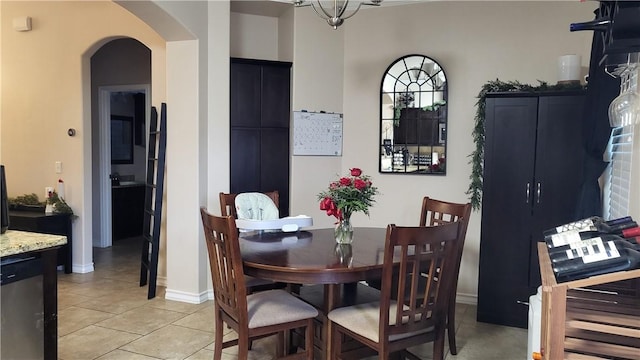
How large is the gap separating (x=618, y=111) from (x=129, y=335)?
328 cm

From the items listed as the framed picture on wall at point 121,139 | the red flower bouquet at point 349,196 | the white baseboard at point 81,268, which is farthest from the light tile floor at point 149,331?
the framed picture on wall at point 121,139

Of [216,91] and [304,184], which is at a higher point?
[216,91]

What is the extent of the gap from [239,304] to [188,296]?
193cm

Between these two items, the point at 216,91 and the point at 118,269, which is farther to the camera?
the point at 118,269

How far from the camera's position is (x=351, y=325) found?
95.5 inches

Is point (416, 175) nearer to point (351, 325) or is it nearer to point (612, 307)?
point (351, 325)

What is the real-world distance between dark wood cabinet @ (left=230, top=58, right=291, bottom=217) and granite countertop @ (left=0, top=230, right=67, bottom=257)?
6.98 feet

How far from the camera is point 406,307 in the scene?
2.55 m

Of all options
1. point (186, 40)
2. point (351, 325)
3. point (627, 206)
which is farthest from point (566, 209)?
point (186, 40)

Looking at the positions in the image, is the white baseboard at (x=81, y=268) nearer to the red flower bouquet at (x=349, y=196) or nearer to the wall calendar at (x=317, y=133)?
the wall calendar at (x=317, y=133)

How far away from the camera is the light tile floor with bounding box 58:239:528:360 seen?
309cm

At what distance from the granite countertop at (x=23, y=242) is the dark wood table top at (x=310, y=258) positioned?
3.10 feet

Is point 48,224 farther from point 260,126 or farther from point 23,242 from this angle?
point 23,242

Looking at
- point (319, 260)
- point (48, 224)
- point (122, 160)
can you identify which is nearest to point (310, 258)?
point (319, 260)
